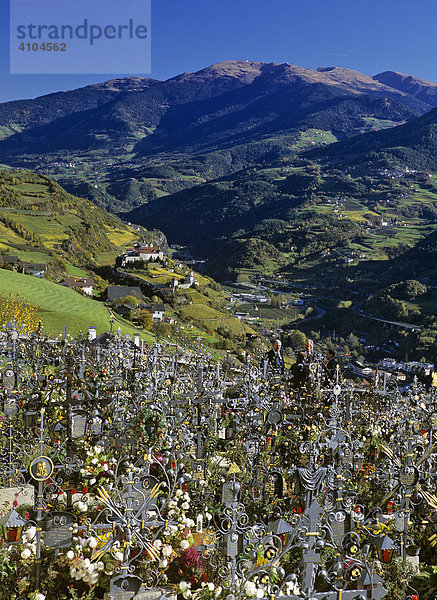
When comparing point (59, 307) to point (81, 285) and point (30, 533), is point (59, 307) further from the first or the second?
point (30, 533)

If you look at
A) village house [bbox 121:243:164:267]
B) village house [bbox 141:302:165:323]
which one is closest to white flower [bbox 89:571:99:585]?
village house [bbox 141:302:165:323]

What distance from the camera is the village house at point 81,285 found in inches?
2145

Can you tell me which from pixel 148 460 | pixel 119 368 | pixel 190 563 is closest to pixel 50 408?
pixel 119 368

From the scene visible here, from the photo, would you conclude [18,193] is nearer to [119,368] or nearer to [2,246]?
[2,246]

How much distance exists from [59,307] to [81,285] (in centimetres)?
2136

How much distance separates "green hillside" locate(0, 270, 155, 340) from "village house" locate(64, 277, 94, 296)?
12.1 m

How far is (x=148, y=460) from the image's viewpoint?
755 cm

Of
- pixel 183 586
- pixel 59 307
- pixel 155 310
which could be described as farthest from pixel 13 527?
pixel 155 310

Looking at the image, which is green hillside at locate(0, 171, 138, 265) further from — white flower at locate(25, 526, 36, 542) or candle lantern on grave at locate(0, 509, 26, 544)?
white flower at locate(25, 526, 36, 542)

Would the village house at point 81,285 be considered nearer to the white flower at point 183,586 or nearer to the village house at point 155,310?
the village house at point 155,310

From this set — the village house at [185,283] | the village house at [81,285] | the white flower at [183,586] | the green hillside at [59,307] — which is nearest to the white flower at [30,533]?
the white flower at [183,586]

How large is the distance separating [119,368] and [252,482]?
5.52 meters

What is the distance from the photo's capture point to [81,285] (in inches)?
2224

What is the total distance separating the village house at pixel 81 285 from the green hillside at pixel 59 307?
12.1 meters
